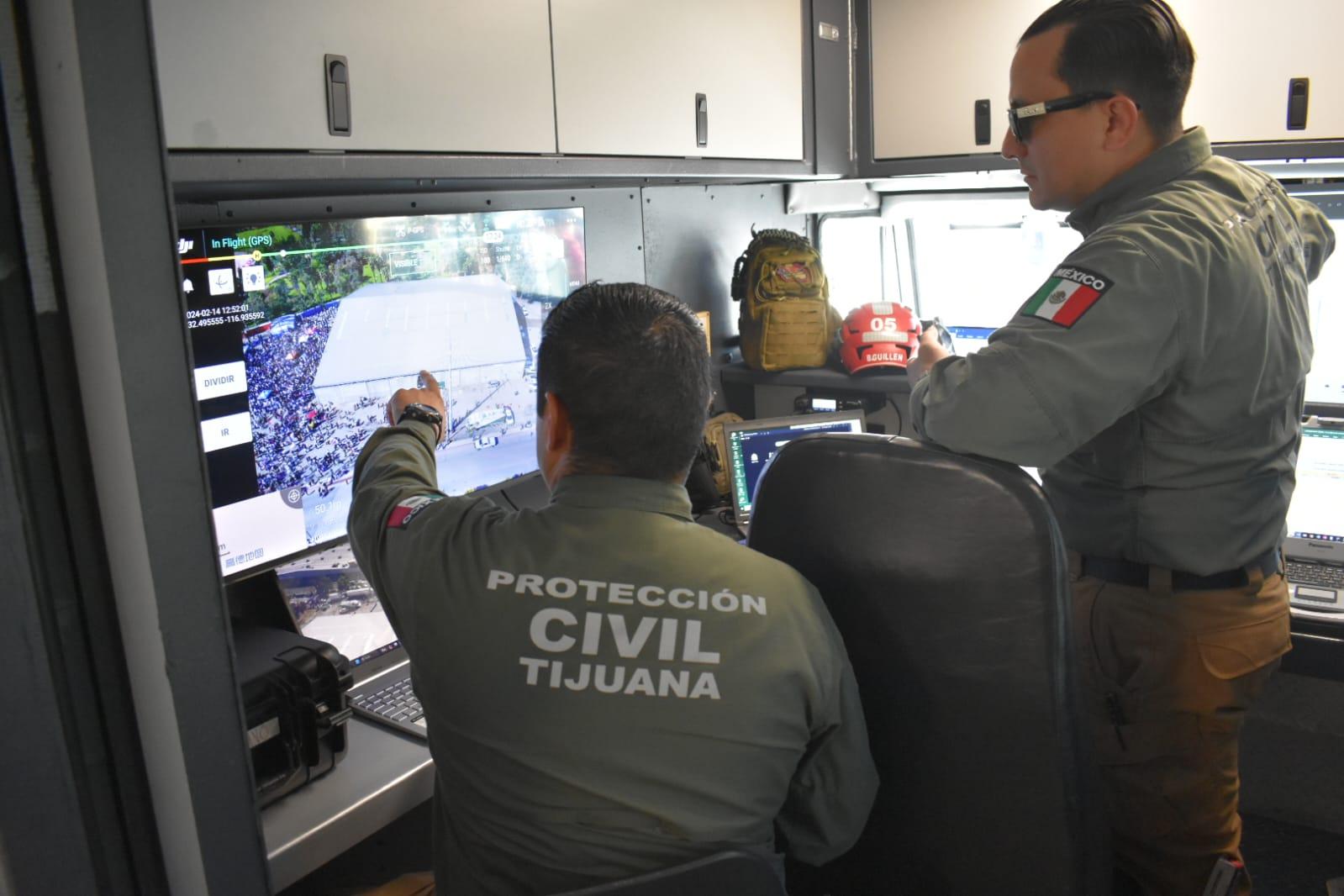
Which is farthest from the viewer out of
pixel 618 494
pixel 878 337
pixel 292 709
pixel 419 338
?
pixel 878 337

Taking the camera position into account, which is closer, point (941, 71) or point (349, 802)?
point (349, 802)

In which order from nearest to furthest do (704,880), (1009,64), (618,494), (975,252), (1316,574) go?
(704,880) < (618,494) < (1316,574) < (1009,64) < (975,252)

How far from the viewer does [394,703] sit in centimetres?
155

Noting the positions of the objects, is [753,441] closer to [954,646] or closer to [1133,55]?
[1133,55]

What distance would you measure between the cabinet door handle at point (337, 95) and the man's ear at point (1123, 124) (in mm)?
1054

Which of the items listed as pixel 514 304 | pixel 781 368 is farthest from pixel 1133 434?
pixel 781 368

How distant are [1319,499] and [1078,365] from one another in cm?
110

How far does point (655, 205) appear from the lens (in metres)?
2.44

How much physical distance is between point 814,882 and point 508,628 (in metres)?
0.60

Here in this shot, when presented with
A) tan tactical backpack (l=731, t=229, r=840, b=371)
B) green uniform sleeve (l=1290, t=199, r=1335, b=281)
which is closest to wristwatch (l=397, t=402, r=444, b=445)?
tan tactical backpack (l=731, t=229, r=840, b=371)

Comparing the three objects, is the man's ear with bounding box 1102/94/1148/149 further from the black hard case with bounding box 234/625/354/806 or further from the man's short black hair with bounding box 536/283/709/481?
the black hard case with bounding box 234/625/354/806

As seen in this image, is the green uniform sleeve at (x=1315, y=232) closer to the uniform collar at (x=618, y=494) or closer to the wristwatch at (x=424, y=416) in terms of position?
the uniform collar at (x=618, y=494)

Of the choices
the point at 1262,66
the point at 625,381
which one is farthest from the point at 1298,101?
the point at 625,381

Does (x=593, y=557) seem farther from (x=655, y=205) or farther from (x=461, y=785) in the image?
(x=655, y=205)
